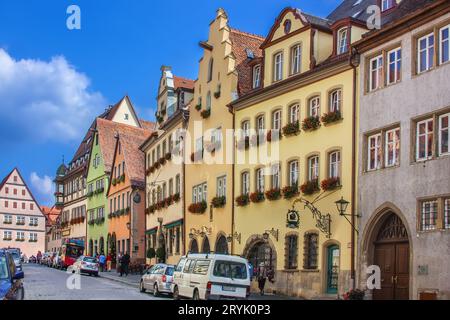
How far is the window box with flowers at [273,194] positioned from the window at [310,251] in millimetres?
2824

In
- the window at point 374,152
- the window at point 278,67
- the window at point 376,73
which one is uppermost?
the window at point 278,67

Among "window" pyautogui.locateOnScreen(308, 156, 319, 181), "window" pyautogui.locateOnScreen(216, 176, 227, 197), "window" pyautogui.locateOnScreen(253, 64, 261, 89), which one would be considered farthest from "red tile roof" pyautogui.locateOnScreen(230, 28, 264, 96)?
"window" pyautogui.locateOnScreen(308, 156, 319, 181)

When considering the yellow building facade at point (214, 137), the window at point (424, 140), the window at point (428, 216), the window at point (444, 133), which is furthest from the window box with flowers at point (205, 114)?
the window at point (444, 133)

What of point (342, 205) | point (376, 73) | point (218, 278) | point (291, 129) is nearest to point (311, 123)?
point (291, 129)

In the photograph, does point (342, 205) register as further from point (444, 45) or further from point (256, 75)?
point (256, 75)

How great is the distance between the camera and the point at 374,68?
28.2 metres

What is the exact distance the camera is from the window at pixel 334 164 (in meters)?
29.8

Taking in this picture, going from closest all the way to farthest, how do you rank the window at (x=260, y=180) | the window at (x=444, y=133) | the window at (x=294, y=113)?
the window at (x=444, y=133) → the window at (x=294, y=113) → the window at (x=260, y=180)

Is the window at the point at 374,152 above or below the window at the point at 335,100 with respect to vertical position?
below

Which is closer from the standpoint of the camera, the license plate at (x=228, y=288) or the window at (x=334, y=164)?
the license plate at (x=228, y=288)

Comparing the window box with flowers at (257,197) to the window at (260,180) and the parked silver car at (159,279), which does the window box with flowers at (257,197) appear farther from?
the parked silver car at (159,279)

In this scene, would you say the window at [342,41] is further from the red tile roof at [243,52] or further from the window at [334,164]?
the red tile roof at [243,52]

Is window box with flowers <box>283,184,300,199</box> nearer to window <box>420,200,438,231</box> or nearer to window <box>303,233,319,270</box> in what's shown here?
window <box>303,233,319,270</box>

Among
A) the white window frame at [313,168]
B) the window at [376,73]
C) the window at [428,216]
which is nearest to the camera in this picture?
the window at [428,216]
